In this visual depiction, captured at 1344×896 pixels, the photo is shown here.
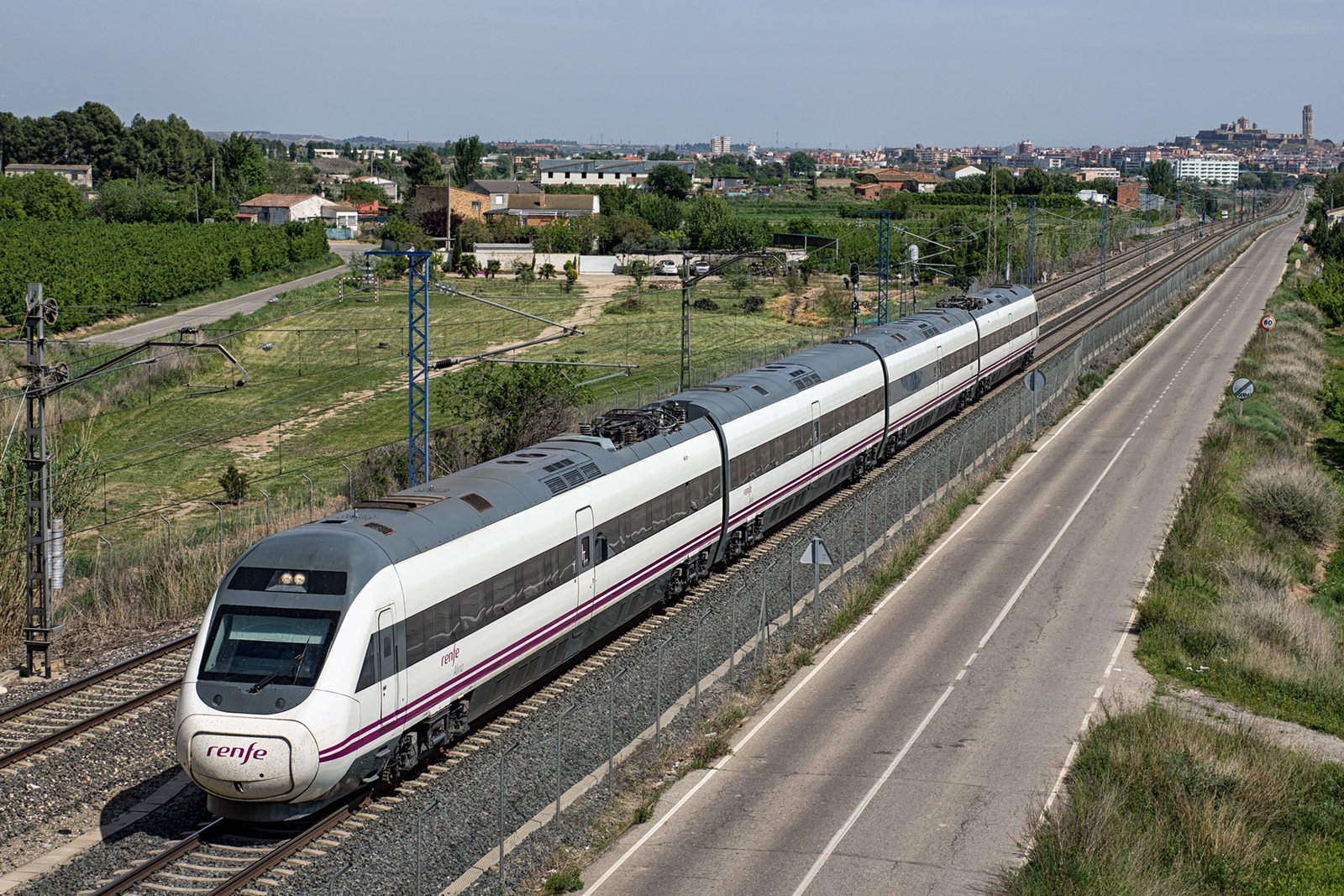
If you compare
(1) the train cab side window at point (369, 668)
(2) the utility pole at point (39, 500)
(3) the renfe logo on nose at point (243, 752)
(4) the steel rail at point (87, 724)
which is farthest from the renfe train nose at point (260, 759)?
(2) the utility pole at point (39, 500)

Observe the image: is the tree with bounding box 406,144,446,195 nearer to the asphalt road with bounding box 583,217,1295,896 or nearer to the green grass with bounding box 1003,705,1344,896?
the asphalt road with bounding box 583,217,1295,896

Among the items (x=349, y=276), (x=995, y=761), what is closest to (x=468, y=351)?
(x=349, y=276)

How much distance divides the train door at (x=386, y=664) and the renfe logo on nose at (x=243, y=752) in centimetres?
174

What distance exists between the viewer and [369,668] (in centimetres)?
1756

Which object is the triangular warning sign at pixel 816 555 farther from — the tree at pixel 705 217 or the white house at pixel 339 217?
the white house at pixel 339 217

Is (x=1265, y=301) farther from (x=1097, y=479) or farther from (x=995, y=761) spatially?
(x=995, y=761)

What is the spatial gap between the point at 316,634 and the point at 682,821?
5.86m

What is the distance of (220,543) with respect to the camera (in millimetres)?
30359

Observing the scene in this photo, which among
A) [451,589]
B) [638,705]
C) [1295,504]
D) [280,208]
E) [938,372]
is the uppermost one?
[280,208]

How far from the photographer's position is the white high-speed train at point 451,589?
1697 cm

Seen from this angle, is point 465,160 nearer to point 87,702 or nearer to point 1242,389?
point 1242,389

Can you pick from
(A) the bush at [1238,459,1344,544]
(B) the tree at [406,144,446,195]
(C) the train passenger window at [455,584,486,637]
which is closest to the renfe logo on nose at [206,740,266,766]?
(C) the train passenger window at [455,584,486,637]

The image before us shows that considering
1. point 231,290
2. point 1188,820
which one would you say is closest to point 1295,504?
point 1188,820

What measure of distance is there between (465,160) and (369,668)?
7006 inches
